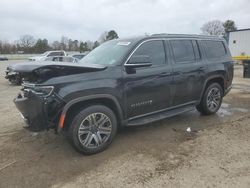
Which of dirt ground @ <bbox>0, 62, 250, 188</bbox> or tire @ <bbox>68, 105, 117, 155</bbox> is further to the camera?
tire @ <bbox>68, 105, 117, 155</bbox>

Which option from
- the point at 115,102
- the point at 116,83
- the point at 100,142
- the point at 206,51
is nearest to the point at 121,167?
the point at 100,142

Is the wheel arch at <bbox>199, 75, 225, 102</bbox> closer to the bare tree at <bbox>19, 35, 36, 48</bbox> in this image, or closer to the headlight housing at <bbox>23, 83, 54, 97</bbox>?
the headlight housing at <bbox>23, 83, 54, 97</bbox>

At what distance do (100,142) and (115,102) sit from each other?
2.33 feet

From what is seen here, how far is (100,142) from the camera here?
4250 mm

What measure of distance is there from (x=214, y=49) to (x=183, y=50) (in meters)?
1.25

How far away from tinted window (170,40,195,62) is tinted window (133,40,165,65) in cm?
36

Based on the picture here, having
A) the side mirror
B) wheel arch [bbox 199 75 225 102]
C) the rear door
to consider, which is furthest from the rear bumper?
wheel arch [bbox 199 75 225 102]

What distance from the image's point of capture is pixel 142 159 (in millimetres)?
3996

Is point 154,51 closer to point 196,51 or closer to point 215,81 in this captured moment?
point 196,51

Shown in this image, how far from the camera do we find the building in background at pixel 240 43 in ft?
86.7

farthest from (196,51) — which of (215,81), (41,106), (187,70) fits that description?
(41,106)

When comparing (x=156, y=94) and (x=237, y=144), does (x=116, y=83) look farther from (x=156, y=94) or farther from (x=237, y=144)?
(x=237, y=144)

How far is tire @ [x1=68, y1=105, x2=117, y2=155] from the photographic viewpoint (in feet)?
12.9

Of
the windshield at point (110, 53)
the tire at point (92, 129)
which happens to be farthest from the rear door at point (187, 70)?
the tire at point (92, 129)
